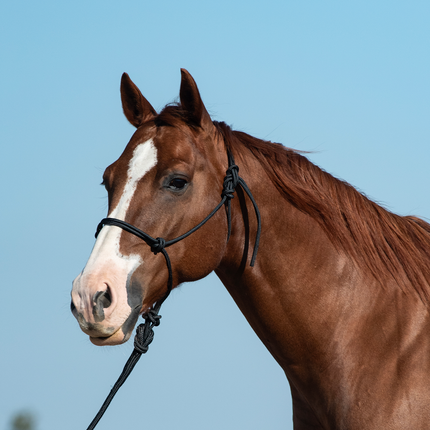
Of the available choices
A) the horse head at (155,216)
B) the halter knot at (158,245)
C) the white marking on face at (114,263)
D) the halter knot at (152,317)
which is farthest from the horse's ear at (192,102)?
the halter knot at (152,317)

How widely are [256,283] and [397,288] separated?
88 centimetres

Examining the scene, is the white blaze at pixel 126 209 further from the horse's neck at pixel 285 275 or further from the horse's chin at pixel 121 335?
the horse's neck at pixel 285 275

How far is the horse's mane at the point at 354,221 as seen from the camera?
3.78 meters

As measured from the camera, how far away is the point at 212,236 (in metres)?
Result: 3.67

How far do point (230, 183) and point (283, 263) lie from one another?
602mm

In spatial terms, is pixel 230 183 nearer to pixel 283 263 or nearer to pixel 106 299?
pixel 283 263

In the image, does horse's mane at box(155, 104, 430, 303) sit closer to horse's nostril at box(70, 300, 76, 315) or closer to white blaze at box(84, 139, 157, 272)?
white blaze at box(84, 139, 157, 272)

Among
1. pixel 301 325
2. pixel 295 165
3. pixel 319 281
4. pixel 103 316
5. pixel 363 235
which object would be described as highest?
Answer: pixel 295 165

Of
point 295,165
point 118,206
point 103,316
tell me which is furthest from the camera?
point 295,165

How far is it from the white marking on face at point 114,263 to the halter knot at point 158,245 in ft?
0.35

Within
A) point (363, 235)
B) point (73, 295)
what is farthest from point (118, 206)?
point (363, 235)

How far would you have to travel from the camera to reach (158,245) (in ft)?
11.4

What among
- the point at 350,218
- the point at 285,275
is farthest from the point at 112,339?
the point at 350,218

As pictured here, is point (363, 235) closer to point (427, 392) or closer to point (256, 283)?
point (256, 283)
